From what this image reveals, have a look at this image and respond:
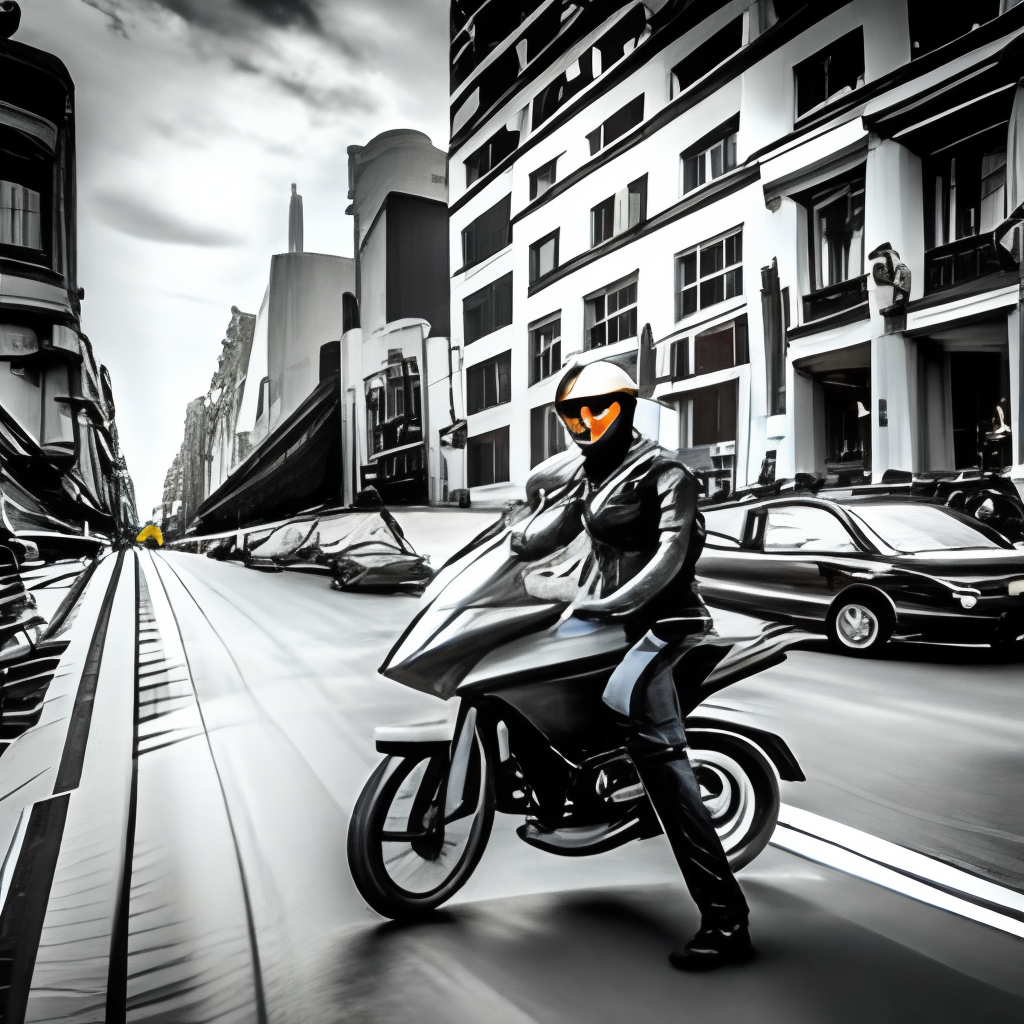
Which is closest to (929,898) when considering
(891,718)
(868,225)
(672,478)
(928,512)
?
(891,718)

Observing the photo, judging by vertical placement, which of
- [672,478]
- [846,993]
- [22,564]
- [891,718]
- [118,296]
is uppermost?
[118,296]

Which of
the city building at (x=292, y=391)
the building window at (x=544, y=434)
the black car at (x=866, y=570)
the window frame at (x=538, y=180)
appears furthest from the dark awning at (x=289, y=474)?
the black car at (x=866, y=570)

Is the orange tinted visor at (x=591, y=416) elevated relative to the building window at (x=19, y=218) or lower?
lower

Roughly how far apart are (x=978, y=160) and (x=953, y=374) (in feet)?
1.64

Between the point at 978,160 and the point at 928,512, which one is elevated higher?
the point at 978,160

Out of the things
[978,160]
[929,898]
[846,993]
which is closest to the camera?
[846,993]

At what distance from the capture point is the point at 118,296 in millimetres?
2256

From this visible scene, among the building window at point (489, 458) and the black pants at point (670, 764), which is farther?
the building window at point (489, 458)

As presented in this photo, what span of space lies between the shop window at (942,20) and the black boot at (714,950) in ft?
6.65

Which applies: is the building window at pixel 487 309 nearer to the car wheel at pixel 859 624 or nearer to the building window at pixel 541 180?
the building window at pixel 541 180

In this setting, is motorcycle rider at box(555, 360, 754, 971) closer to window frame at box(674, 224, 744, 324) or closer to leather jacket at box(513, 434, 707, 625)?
leather jacket at box(513, 434, 707, 625)

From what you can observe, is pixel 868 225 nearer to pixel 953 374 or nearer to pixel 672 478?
pixel 953 374

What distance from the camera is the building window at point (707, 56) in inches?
79.0

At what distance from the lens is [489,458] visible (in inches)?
84.4
